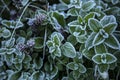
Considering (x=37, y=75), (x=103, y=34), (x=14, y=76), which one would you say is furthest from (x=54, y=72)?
(x=103, y=34)

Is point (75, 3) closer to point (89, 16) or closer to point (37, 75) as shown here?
point (89, 16)

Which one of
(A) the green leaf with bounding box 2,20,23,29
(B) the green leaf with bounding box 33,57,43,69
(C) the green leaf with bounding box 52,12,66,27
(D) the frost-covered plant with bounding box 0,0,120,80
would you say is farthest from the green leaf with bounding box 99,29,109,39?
(A) the green leaf with bounding box 2,20,23,29

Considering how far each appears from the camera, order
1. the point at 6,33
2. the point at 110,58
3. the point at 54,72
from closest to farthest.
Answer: the point at 110,58, the point at 54,72, the point at 6,33

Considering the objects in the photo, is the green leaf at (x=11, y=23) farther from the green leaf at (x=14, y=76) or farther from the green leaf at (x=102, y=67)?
the green leaf at (x=102, y=67)

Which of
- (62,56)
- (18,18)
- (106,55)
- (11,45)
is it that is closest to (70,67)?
(62,56)

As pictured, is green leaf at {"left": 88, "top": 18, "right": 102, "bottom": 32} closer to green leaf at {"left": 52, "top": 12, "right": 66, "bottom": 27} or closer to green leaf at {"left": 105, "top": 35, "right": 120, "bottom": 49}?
green leaf at {"left": 105, "top": 35, "right": 120, "bottom": 49}

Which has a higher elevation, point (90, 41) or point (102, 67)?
point (90, 41)

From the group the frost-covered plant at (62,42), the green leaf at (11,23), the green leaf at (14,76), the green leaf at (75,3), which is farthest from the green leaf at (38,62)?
the green leaf at (75,3)
